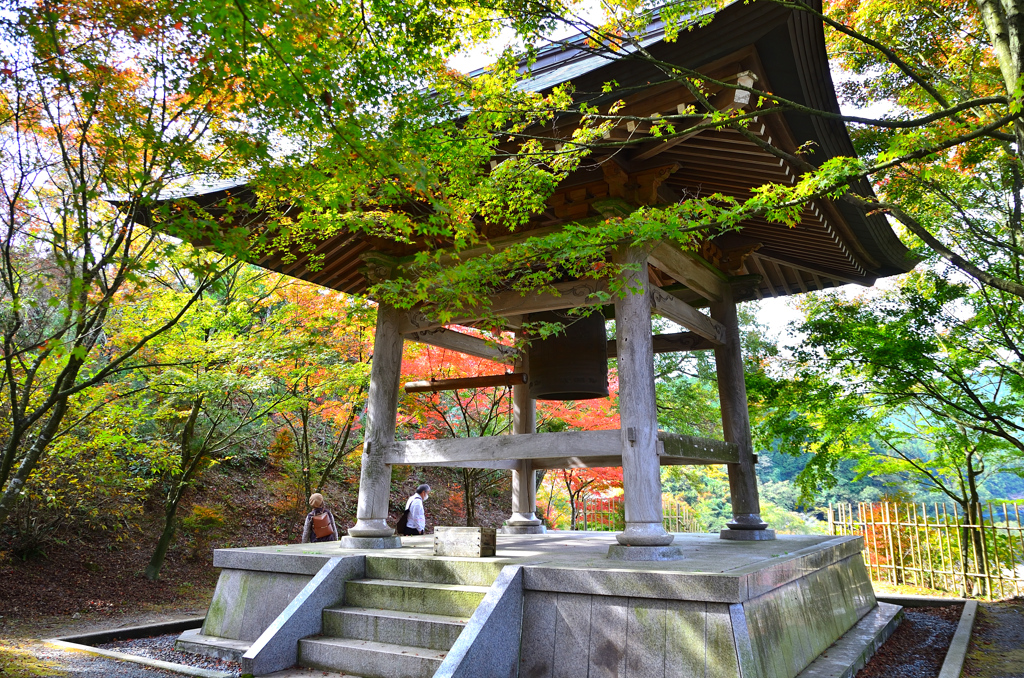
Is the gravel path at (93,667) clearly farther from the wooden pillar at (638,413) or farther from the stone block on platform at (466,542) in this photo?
the wooden pillar at (638,413)

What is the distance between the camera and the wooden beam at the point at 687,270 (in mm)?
6203

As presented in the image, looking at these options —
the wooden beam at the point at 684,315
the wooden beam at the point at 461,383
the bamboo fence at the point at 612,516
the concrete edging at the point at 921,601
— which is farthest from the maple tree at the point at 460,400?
the concrete edging at the point at 921,601

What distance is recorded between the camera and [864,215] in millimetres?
6160

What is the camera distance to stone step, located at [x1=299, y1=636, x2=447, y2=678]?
4.45 m

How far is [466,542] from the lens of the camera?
5.66 meters

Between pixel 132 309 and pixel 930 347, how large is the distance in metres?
10.6

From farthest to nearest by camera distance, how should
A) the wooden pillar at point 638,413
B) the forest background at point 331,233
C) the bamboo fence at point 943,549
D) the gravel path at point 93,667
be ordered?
the bamboo fence at point 943,549, the wooden pillar at point 638,413, the gravel path at point 93,667, the forest background at point 331,233

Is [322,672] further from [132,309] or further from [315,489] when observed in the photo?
[315,489]

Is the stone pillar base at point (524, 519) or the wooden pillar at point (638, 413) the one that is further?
the stone pillar base at point (524, 519)

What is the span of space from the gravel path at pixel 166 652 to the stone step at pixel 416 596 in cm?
107

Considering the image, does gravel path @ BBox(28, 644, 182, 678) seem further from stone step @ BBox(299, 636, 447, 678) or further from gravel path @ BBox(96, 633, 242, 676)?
stone step @ BBox(299, 636, 447, 678)

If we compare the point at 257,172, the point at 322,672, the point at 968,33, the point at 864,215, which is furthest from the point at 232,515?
the point at 968,33

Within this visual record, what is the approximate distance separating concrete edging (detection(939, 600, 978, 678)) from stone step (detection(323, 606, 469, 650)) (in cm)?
400

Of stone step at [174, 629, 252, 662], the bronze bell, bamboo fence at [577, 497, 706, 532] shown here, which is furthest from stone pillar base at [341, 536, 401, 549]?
bamboo fence at [577, 497, 706, 532]
